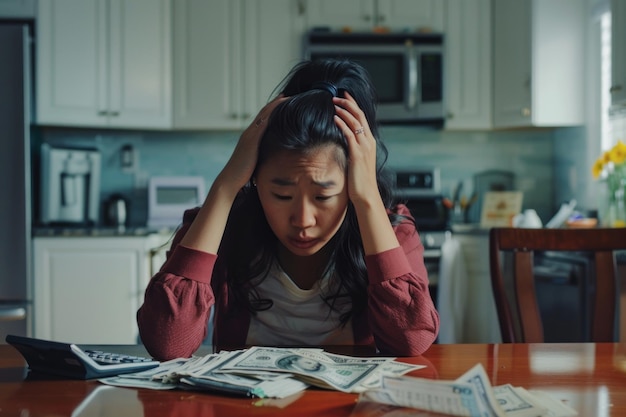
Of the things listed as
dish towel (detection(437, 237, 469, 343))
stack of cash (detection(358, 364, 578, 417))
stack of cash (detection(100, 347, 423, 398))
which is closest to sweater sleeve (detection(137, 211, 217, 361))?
stack of cash (detection(100, 347, 423, 398))

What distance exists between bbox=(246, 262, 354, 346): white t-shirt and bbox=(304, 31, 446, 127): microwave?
280 centimetres

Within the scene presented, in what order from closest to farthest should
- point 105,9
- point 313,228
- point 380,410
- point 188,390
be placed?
point 380,410 < point 188,390 < point 313,228 < point 105,9

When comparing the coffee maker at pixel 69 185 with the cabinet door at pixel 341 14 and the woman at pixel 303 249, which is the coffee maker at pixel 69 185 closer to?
the cabinet door at pixel 341 14

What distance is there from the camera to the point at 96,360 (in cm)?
114

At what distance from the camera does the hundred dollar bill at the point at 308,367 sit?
3.44ft

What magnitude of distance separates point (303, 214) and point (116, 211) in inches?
120

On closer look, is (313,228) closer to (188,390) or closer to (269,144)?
(269,144)

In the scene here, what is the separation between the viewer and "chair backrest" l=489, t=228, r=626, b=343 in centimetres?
164

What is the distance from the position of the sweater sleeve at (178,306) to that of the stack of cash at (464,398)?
0.43 m

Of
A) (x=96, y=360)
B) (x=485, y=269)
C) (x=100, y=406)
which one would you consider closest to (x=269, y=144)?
(x=96, y=360)

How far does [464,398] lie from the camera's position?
2.94ft

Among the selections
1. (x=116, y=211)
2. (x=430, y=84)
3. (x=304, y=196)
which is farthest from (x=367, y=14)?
(x=304, y=196)

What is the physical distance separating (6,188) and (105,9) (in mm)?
1102

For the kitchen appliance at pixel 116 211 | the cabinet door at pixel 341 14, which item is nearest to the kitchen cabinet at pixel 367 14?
the cabinet door at pixel 341 14
